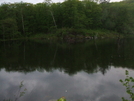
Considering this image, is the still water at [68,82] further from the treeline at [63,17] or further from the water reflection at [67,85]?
the treeline at [63,17]

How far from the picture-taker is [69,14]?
53188 mm

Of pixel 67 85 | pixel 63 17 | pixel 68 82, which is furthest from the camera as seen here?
pixel 63 17

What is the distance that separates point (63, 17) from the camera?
54688 mm

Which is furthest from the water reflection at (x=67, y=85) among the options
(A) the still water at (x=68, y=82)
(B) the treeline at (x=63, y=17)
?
(B) the treeline at (x=63, y=17)

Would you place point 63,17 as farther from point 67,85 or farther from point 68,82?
point 67,85

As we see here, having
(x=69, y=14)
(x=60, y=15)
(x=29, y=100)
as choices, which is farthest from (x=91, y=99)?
(x=60, y=15)

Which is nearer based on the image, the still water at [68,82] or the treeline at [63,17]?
the still water at [68,82]

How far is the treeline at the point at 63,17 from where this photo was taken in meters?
53.7

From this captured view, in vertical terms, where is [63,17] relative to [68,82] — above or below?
above

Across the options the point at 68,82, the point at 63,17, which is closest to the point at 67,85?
the point at 68,82

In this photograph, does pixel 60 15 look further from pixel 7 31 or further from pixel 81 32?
pixel 7 31

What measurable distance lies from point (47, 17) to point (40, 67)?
45272mm

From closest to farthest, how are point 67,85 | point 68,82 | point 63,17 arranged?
point 67,85 → point 68,82 → point 63,17

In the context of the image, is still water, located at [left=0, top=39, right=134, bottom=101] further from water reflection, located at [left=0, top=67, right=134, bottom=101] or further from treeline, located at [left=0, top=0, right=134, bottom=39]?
treeline, located at [left=0, top=0, right=134, bottom=39]
